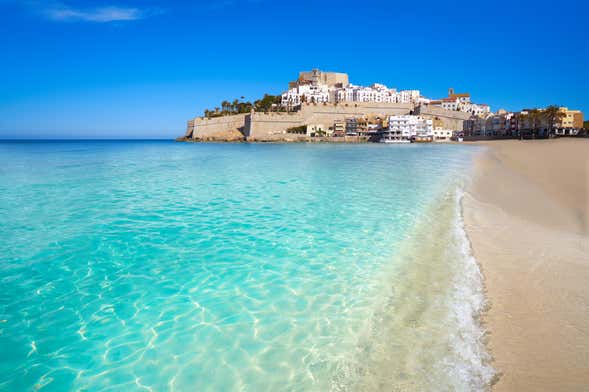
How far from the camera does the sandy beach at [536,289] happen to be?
2039 mm

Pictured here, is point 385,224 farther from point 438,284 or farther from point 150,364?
point 150,364

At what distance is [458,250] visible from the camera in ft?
13.9

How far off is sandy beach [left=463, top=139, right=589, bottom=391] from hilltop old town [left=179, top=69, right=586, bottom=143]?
2238 inches

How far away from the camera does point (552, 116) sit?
49.8 m

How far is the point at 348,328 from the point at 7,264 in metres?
4.09

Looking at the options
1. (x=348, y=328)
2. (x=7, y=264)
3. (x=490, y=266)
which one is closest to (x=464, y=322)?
(x=348, y=328)

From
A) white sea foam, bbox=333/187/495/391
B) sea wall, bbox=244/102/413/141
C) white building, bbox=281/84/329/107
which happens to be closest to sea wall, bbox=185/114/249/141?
sea wall, bbox=244/102/413/141

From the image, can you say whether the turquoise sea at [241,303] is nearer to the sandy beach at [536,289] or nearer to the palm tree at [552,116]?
the sandy beach at [536,289]

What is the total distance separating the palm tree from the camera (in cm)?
4934

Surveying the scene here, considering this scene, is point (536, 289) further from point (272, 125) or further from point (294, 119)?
point (294, 119)

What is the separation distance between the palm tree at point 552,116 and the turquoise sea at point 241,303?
56.9 m

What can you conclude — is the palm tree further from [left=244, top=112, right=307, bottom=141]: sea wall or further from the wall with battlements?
[left=244, top=112, right=307, bottom=141]: sea wall

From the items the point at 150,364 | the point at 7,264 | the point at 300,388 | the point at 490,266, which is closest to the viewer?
the point at 300,388

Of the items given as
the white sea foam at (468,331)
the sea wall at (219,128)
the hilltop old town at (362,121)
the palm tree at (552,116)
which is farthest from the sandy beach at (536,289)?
the sea wall at (219,128)
